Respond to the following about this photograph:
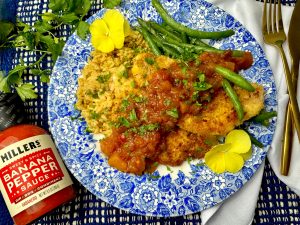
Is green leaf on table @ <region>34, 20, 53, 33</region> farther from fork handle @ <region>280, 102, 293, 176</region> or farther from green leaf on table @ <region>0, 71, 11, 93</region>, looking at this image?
fork handle @ <region>280, 102, 293, 176</region>

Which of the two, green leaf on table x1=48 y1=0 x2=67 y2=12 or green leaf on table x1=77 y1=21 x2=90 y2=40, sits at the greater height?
green leaf on table x1=48 y1=0 x2=67 y2=12

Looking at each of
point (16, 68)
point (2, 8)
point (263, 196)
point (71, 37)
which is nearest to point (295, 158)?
point (263, 196)

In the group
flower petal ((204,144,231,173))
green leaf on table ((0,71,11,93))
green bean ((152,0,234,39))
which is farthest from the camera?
green leaf on table ((0,71,11,93))

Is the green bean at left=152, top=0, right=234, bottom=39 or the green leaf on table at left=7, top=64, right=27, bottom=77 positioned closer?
the green bean at left=152, top=0, right=234, bottom=39

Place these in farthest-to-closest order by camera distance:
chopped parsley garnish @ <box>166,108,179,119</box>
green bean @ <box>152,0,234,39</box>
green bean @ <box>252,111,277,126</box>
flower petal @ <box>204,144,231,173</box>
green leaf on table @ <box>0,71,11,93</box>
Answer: green leaf on table @ <box>0,71,11,93</box>, green bean @ <box>152,0,234,39</box>, green bean @ <box>252,111,277,126</box>, flower petal @ <box>204,144,231,173</box>, chopped parsley garnish @ <box>166,108,179,119</box>

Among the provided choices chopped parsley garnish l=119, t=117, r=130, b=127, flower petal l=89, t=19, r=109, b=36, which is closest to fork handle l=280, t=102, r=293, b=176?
chopped parsley garnish l=119, t=117, r=130, b=127

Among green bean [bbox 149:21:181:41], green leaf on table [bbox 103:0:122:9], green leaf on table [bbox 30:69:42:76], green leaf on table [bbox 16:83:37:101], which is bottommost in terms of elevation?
green leaf on table [bbox 16:83:37:101]

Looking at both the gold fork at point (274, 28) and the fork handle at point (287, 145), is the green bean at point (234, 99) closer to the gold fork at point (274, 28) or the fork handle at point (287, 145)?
the fork handle at point (287, 145)

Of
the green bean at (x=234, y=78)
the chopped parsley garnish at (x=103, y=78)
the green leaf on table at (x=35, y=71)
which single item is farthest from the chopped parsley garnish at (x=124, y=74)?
the green leaf on table at (x=35, y=71)
